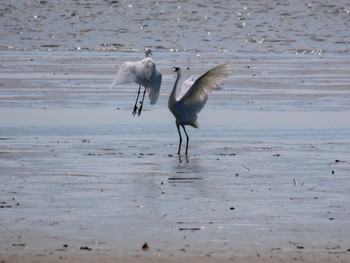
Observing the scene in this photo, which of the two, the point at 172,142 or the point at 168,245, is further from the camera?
the point at 172,142

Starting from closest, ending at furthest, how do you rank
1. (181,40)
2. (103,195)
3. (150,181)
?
(103,195), (150,181), (181,40)

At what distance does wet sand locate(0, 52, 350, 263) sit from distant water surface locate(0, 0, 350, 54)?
9.61 meters

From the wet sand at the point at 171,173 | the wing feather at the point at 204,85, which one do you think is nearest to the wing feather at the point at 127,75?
the wet sand at the point at 171,173

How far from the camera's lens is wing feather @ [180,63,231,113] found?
15.8m

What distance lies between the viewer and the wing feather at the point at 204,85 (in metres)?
15.8

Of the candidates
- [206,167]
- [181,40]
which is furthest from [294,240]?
[181,40]

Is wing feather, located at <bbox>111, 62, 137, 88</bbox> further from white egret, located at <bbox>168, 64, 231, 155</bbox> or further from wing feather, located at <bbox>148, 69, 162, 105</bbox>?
white egret, located at <bbox>168, 64, 231, 155</bbox>

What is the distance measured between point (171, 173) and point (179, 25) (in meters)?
27.4

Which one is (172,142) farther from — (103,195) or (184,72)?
(184,72)

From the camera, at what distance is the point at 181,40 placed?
34.9 meters

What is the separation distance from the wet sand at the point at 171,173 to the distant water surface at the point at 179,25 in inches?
378

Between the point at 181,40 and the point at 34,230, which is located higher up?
the point at 34,230

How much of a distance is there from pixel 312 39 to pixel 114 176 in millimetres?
23205

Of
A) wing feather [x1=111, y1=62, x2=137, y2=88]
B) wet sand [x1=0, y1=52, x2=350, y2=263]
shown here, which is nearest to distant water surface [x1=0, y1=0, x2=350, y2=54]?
wet sand [x1=0, y1=52, x2=350, y2=263]
